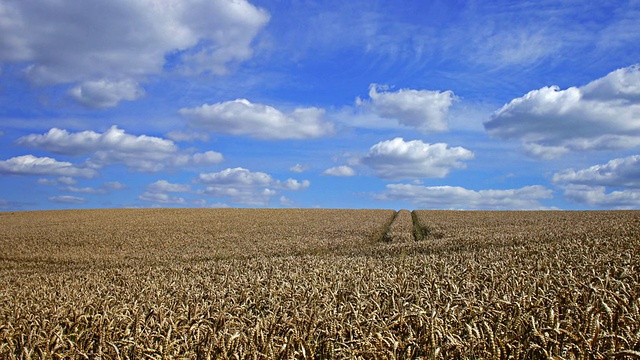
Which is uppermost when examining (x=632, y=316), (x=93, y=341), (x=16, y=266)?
(x=632, y=316)

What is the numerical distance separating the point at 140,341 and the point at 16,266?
1086 inches

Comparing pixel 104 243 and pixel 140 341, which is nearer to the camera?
pixel 140 341

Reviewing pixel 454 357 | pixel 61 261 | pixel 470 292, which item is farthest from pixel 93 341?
pixel 61 261

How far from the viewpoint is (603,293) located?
6.15 meters

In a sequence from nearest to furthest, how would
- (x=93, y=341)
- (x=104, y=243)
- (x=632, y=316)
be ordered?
(x=632, y=316) → (x=93, y=341) → (x=104, y=243)

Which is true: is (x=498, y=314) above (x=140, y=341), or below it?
above

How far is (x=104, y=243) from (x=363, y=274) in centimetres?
2999

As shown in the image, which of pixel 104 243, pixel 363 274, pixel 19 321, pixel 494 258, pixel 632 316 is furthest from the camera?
pixel 104 243

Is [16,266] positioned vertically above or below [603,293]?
below

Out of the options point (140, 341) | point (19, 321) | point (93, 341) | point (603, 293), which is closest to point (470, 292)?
point (603, 293)

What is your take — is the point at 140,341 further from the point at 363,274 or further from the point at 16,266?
the point at 16,266

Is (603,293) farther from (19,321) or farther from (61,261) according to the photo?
(61,261)

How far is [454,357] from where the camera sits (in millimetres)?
4012

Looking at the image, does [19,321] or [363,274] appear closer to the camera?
[19,321]
